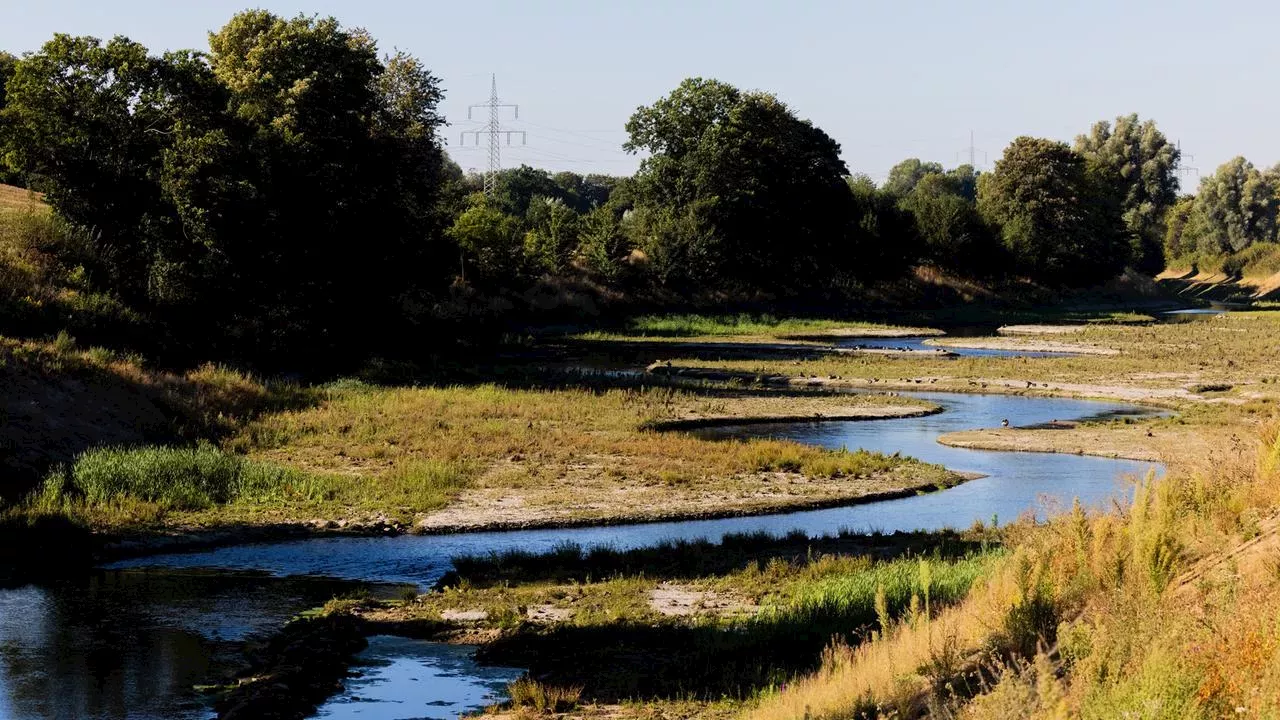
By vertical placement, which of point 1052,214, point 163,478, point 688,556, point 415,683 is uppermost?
point 1052,214

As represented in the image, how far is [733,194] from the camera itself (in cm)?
11050

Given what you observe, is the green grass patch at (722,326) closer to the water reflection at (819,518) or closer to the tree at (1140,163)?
the water reflection at (819,518)

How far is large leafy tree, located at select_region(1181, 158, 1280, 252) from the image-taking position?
18350 cm

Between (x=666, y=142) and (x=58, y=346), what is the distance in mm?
81792

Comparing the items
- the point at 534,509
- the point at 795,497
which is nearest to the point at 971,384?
the point at 795,497

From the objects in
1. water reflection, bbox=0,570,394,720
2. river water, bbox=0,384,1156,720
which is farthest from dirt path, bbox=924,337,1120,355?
water reflection, bbox=0,570,394,720

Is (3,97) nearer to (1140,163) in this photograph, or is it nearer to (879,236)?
(879,236)

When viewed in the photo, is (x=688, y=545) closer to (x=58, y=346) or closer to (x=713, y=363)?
(x=58, y=346)

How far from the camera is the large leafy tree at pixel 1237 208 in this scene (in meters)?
184

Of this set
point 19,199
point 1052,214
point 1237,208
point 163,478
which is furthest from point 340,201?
point 1237,208

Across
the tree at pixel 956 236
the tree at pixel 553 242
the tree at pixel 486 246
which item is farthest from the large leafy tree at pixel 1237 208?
the tree at pixel 486 246

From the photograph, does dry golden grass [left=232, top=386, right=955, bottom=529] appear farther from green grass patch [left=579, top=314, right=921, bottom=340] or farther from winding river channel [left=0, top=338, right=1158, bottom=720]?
green grass patch [left=579, top=314, right=921, bottom=340]

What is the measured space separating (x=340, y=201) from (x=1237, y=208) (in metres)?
158

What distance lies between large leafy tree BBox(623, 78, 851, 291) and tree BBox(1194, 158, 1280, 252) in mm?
87777
